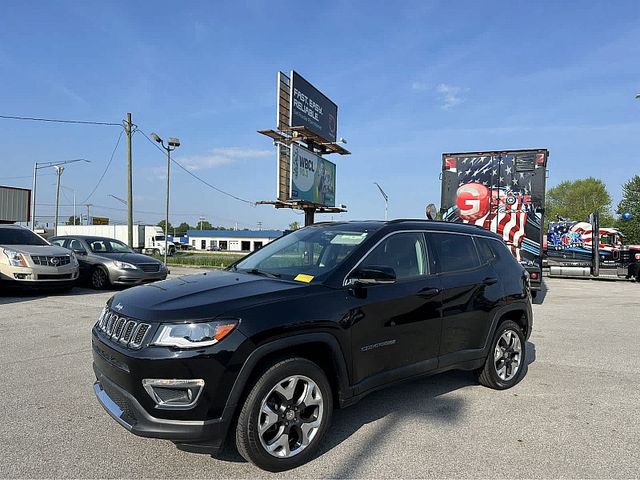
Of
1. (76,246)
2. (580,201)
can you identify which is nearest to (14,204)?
(76,246)

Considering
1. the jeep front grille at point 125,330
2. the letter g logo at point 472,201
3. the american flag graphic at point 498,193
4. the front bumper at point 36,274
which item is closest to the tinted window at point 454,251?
the jeep front grille at point 125,330

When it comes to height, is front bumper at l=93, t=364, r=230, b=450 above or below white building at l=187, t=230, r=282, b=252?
below

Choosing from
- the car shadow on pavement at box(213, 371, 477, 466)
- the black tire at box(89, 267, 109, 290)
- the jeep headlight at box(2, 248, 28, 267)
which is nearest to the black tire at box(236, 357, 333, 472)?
the car shadow on pavement at box(213, 371, 477, 466)

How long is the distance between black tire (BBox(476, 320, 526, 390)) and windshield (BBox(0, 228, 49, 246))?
10.9 m

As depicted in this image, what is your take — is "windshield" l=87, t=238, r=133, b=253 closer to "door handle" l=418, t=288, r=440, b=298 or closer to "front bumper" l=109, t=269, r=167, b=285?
"front bumper" l=109, t=269, r=167, b=285

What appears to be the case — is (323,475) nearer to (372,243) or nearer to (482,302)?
(372,243)

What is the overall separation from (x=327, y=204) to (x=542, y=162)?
12931 millimetres

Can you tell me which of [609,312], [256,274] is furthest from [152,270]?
[609,312]

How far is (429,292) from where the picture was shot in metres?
4.10

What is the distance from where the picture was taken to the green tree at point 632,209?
162ft

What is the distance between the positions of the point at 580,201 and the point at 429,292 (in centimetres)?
7756

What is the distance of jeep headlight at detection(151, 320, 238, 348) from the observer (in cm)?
284

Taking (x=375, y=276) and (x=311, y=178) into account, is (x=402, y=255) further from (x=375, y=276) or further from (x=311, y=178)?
(x=311, y=178)

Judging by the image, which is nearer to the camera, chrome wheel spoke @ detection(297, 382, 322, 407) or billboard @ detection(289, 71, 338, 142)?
chrome wheel spoke @ detection(297, 382, 322, 407)
